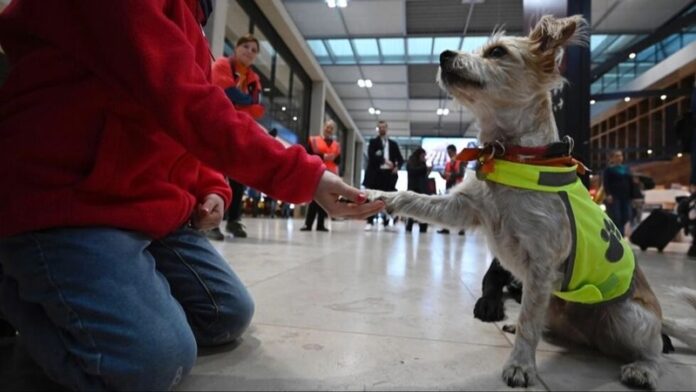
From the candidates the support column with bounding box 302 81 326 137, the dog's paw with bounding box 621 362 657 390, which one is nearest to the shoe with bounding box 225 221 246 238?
the dog's paw with bounding box 621 362 657 390

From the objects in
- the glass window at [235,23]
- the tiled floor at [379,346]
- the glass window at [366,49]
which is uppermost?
the glass window at [366,49]

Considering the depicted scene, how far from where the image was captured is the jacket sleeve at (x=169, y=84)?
918mm

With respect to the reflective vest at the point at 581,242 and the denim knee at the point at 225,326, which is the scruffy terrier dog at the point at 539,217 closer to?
the reflective vest at the point at 581,242

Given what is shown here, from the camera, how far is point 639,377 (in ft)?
3.64

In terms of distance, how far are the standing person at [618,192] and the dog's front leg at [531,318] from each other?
6670mm

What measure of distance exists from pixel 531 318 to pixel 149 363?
3.21ft

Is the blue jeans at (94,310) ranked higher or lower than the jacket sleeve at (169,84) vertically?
lower

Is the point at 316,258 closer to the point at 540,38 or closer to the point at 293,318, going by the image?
the point at 293,318

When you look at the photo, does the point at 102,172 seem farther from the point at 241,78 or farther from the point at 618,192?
the point at 618,192

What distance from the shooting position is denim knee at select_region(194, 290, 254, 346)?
4.09 feet

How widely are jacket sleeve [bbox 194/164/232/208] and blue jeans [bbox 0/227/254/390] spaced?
1.26ft

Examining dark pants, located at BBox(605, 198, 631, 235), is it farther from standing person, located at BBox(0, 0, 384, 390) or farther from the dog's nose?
standing person, located at BBox(0, 0, 384, 390)

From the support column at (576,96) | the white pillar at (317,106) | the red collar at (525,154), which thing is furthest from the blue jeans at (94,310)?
the white pillar at (317,106)

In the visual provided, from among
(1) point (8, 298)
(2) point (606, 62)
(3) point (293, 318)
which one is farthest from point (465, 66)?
(2) point (606, 62)
